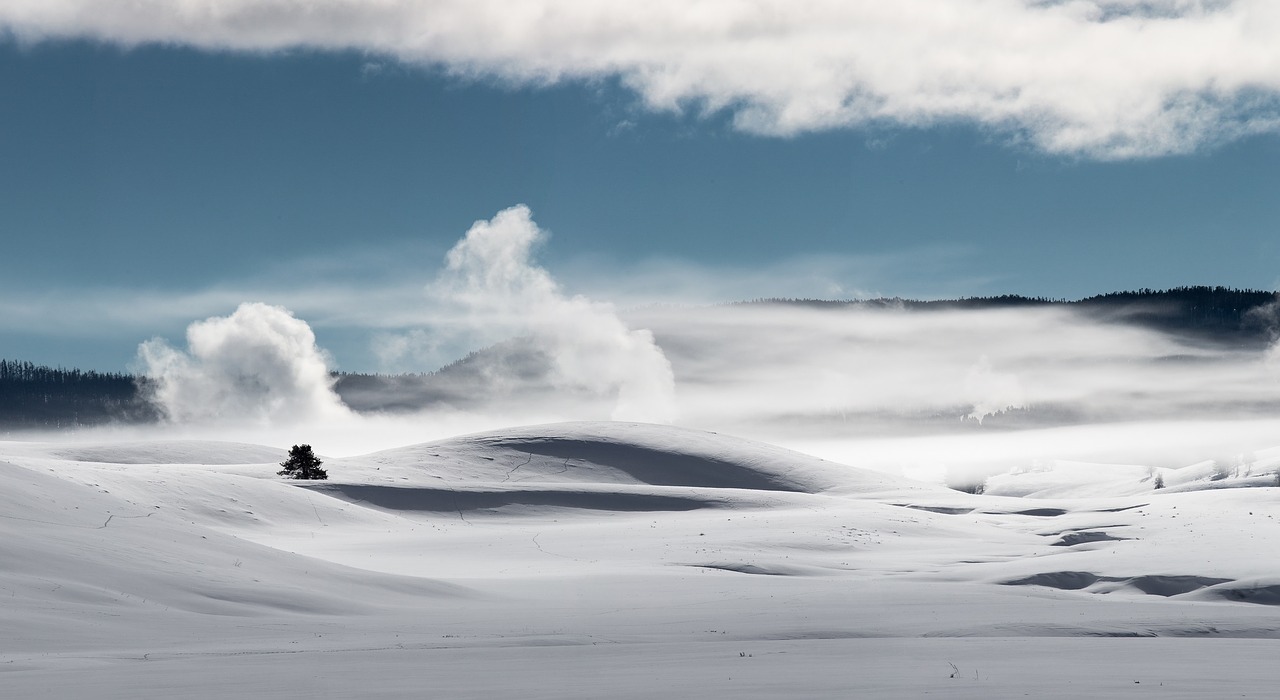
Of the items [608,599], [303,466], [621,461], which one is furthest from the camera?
[621,461]

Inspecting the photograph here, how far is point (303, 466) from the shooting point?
7500cm

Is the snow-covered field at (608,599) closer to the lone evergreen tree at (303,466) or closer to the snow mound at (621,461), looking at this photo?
the lone evergreen tree at (303,466)

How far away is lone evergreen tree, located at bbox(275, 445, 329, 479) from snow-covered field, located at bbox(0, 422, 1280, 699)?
7.81m

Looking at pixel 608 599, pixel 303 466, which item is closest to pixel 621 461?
pixel 303 466

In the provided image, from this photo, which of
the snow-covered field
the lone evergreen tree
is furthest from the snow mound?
the snow-covered field

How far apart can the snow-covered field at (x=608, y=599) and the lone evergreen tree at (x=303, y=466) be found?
7814mm

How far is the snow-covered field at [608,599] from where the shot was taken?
1931cm

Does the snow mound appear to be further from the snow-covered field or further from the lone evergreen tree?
the snow-covered field

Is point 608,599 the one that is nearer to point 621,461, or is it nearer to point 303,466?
point 303,466

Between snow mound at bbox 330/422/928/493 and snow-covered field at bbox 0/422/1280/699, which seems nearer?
snow-covered field at bbox 0/422/1280/699

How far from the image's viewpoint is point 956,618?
2803cm

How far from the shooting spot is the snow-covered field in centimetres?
1931

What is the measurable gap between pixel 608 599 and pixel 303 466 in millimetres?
46435

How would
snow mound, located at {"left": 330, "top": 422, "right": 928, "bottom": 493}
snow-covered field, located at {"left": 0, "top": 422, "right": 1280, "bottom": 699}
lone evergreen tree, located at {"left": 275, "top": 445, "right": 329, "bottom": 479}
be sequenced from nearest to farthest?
snow-covered field, located at {"left": 0, "top": 422, "right": 1280, "bottom": 699}, lone evergreen tree, located at {"left": 275, "top": 445, "right": 329, "bottom": 479}, snow mound, located at {"left": 330, "top": 422, "right": 928, "bottom": 493}
